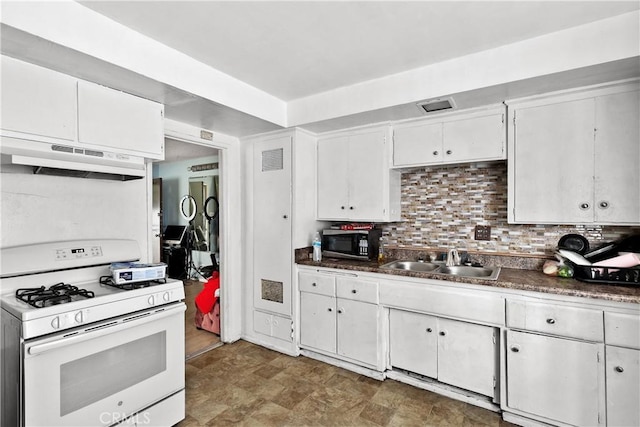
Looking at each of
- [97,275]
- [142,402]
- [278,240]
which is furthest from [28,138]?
[278,240]

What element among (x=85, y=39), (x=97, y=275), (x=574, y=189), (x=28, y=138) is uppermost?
(x=85, y=39)

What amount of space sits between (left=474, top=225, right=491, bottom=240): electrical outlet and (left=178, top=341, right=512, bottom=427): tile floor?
4.35ft

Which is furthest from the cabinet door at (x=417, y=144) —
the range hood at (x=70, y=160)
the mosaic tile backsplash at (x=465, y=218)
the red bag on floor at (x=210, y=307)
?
the red bag on floor at (x=210, y=307)

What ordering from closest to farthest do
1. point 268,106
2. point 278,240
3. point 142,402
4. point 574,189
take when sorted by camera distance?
point 142,402 → point 574,189 → point 268,106 → point 278,240

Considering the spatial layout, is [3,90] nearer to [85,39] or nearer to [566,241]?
[85,39]

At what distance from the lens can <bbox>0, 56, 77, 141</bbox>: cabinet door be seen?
1.68m

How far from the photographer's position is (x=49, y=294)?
70.4 inches

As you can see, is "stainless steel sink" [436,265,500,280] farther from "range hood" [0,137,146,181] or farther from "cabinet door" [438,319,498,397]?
"range hood" [0,137,146,181]

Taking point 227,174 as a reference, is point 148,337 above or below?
below

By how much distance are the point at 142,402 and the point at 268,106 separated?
7.80 feet

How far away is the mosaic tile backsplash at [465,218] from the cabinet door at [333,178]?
0.56m

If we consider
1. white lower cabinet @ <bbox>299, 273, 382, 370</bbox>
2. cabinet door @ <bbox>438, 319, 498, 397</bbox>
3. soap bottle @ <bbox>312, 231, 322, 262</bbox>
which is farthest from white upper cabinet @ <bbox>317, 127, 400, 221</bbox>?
cabinet door @ <bbox>438, 319, 498, 397</bbox>

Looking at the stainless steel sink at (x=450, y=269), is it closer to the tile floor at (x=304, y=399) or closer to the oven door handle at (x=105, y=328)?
the tile floor at (x=304, y=399)

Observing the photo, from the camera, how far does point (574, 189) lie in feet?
7.36
